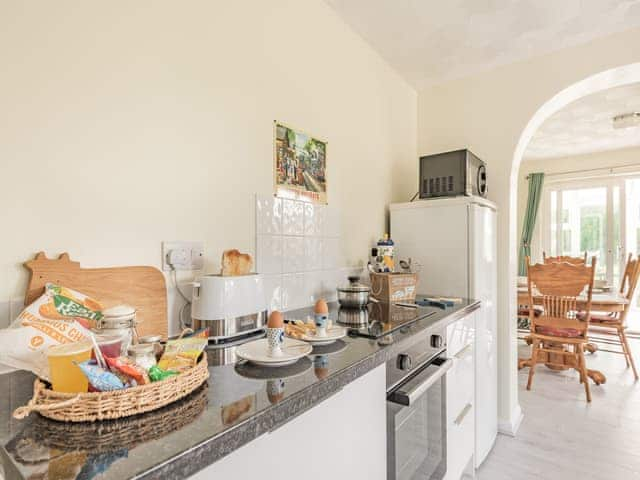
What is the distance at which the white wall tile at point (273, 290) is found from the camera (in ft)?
4.92

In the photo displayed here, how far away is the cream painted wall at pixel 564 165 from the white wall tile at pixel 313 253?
4.96 meters

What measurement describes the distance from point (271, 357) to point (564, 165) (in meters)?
5.97

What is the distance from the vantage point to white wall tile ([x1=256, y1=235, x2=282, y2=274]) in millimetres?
1458

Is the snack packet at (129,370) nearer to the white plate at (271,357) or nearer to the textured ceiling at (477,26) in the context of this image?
the white plate at (271,357)

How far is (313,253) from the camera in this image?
1.74 metres

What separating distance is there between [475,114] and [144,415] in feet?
8.67

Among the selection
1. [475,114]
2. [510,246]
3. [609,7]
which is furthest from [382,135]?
[609,7]

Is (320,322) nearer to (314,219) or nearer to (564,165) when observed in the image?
(314,219)

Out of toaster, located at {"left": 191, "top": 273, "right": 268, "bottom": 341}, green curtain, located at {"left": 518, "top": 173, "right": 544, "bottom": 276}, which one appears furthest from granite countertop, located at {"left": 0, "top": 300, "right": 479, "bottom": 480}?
green curtain, located at {"left": 518, "top": 173, "right": 544, "bottom": 276}

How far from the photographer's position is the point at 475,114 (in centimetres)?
249

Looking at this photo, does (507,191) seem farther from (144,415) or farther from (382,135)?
(144,415)

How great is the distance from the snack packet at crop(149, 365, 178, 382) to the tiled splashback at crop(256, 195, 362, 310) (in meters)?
0.77

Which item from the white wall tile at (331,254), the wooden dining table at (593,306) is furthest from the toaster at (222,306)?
the wooden dining table at (593,306)

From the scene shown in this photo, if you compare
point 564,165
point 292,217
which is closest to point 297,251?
point 292,217
